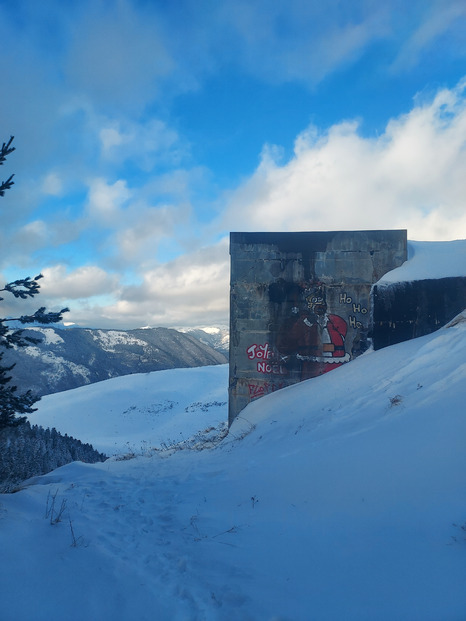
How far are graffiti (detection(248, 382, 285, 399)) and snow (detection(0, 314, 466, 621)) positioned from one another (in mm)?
4300

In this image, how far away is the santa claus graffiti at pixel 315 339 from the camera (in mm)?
10953

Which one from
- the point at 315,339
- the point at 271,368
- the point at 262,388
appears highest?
the point at 315,339

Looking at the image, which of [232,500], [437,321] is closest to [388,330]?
[437,321]

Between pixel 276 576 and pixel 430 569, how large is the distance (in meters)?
1.16

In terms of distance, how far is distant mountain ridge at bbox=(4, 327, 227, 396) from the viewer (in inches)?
2286

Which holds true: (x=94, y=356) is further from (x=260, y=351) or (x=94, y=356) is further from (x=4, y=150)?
(x=4, y=150)

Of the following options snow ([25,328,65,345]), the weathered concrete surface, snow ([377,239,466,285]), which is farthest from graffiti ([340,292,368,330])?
snow ([25,328,65,345])

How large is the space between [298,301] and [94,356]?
66.2 m

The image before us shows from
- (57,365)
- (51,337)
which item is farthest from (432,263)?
(51,337)

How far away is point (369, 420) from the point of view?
5.55m

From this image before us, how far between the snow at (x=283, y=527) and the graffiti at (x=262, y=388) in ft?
14.1

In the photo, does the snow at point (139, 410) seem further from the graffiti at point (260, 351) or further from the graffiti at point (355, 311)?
the graffiti at point (355, 311)

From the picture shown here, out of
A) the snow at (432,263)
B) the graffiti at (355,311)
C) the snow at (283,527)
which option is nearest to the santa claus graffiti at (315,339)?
the graffiti at (355,311)

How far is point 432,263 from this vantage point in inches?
401
